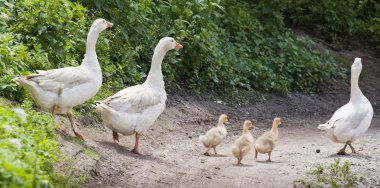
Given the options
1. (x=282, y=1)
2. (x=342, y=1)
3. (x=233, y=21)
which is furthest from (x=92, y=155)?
(x=342, y=1)

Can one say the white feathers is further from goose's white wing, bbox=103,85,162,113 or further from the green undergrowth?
the green undergrowth

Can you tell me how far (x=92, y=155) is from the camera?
905 cm

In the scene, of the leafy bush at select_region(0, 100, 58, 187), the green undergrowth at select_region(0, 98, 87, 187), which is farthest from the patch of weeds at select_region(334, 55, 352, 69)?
the leafy bush at select_region(0, 100, 58, 187)

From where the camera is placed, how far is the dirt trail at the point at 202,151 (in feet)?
29.3

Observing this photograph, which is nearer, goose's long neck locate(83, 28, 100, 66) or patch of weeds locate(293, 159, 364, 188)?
patch of weeds locate(293, 159, 364, 188)

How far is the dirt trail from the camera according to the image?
29.3ft

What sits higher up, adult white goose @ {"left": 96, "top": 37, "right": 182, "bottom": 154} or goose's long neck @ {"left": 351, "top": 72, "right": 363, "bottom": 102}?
goose's long neck @ {"left": 351, "top": 72, "right": 363, "bottom": 102}

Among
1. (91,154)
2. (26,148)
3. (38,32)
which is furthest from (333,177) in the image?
(38,32)

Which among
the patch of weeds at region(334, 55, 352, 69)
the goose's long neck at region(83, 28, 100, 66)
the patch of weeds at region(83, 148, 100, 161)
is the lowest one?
the patch of weeds at region(83, 148, 100, 161)

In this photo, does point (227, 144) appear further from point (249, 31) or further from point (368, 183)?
point (249, 31)

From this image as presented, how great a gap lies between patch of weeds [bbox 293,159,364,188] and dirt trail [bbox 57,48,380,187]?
134mm

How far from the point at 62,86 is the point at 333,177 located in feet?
11.7

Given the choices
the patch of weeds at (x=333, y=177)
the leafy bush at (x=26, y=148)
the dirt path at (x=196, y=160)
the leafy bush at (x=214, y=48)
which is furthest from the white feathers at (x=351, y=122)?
the leafy bush at (x=26, y=148)

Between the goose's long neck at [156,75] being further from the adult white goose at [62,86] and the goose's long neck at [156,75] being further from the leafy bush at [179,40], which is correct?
the leafy bush at [179,40]
